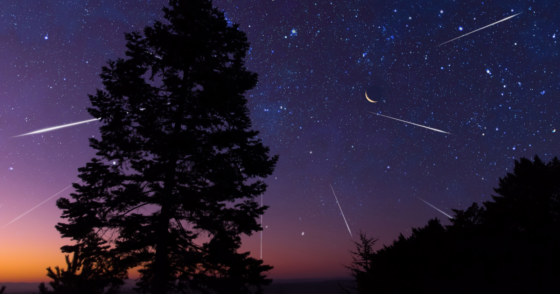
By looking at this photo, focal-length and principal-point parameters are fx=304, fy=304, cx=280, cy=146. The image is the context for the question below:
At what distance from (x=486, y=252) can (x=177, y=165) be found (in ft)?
35.9

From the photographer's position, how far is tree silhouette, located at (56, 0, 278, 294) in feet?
34.6

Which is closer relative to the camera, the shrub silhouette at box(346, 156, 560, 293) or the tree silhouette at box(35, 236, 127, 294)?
the shrub silhouette at box(346, 156, 560, 293)

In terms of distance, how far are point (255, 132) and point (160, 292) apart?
21.6 ft

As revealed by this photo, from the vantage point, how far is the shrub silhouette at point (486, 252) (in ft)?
28.0

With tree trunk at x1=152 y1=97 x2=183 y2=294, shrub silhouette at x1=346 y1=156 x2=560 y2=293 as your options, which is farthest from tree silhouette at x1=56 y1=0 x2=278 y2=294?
shrub silhouette at x1=346 y1=156 x2=560 y2=293

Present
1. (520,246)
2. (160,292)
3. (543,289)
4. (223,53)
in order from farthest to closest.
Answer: (223,53) → (160,292) → (520,246) → (543,289)

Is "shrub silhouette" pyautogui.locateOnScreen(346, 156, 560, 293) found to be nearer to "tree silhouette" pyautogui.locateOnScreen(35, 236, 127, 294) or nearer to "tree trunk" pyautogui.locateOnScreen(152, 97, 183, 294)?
"tree trunk" pyautogui.locateOnScreen(152, 97, 183, 294)

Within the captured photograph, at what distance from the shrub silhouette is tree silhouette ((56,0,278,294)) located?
4.45 metres

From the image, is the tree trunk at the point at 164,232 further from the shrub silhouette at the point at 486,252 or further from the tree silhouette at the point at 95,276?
the shrub silhouette at the point at 486,252

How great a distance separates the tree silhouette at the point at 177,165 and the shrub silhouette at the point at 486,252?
175 inches

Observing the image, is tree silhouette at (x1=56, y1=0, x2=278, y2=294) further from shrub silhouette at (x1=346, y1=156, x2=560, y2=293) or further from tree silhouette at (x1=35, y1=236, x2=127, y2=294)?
shrub silhouette at (x1=346, y1=156, x2=560, y2=293)

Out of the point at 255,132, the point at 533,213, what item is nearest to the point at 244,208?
the point at 255,132

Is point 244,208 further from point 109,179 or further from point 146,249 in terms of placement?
point 109,179

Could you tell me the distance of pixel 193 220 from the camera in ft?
36.3
